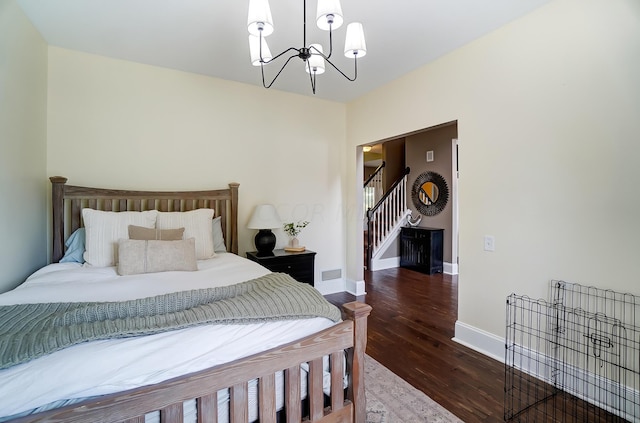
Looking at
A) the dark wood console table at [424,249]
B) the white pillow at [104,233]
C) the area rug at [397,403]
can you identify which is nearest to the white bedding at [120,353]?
the white pillow at [104,233]

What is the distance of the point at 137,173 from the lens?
2.97 metres

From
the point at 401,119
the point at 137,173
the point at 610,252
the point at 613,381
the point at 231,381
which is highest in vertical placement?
the point at 401,119

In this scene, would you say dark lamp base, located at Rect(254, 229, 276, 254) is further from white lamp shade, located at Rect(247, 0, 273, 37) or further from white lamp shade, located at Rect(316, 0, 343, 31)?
white lamp shade, located at Rect(316, 0, 343, 31)

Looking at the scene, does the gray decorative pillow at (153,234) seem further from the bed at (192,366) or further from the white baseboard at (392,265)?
the white baseboard at (392,265)

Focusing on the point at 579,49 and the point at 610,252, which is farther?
the point at 579,49

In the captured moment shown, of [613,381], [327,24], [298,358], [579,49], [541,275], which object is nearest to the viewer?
[298,358]

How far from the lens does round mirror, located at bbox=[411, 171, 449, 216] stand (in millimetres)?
5289

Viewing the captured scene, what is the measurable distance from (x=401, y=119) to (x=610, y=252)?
6.96 feet

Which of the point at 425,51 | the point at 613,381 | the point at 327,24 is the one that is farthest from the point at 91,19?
the point at 613,381

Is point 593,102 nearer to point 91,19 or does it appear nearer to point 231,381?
point 231,381

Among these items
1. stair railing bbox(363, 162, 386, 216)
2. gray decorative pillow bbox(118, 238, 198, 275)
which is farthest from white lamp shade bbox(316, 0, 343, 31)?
stair railing bbox(363, 162, 386, 216)

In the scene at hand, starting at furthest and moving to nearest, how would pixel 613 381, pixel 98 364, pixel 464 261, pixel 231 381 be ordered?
pixel 464 261
pixel 613 381
pixel 231 381
pixel 98 364

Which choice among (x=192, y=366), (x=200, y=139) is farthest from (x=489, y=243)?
(x=200, y=139)

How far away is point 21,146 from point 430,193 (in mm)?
5455
